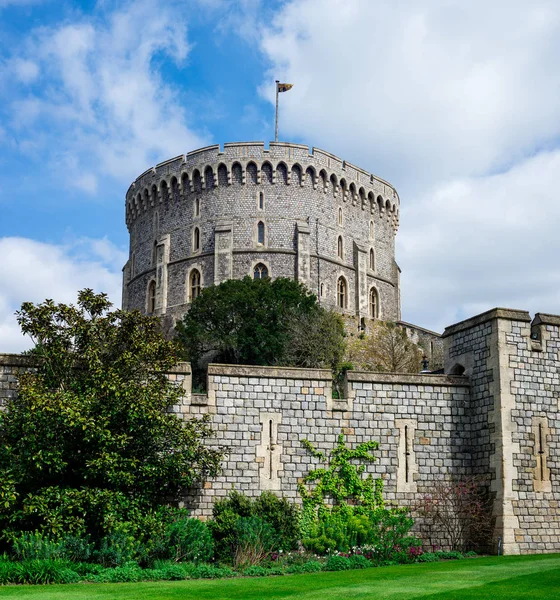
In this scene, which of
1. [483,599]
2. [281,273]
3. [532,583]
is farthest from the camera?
[281,273]

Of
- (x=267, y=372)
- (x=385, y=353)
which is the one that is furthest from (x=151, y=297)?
(x=267, y=372)

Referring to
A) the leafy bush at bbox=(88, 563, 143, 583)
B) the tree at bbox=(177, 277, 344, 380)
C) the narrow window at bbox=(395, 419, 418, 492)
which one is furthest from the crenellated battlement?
the leafy bush at bbox=(88, 563, 143, 583)

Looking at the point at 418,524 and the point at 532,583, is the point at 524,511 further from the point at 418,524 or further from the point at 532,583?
the point at 532,583

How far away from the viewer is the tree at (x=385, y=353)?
47.6 m

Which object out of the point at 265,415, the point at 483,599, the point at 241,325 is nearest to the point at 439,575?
the point at 483,599

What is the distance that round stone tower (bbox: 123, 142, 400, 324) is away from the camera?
57.5 meters

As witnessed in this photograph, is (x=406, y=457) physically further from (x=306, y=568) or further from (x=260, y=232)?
(x=260, y=232)

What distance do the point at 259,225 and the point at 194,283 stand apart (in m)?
6.17

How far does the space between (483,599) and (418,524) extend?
8.36 meters

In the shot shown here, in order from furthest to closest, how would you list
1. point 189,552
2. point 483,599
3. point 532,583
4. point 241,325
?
1. point 241,325
2. point 189,552
3. point 532,583
4. point 483,599

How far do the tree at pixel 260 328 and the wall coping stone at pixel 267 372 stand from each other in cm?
2442

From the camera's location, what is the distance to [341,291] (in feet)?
198

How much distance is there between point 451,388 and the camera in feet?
67.5

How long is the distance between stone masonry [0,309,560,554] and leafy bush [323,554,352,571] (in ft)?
8.11
